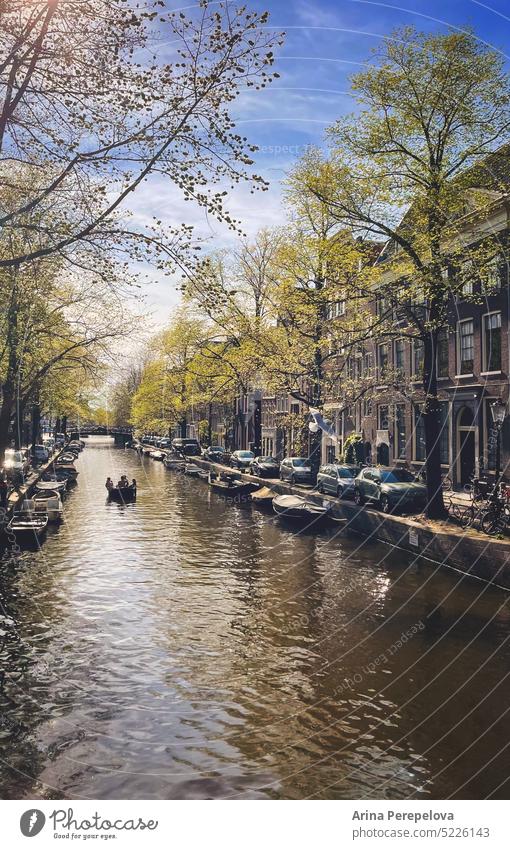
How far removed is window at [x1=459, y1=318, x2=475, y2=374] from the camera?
107 feet

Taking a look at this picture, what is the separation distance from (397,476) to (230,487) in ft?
58.7

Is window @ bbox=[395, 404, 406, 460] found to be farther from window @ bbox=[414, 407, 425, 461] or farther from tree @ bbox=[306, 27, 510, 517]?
tree @ bbox=[306, 27, 510, 517]

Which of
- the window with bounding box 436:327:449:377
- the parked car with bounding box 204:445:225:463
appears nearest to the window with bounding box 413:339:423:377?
the window with bounding box 436:327:449:377

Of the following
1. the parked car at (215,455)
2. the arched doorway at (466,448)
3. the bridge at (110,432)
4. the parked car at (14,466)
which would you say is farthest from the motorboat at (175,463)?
the bridge at (110,432)

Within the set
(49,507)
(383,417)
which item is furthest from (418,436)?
(49,507)

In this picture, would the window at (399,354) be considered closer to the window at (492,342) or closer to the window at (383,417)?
the window at (383,417)

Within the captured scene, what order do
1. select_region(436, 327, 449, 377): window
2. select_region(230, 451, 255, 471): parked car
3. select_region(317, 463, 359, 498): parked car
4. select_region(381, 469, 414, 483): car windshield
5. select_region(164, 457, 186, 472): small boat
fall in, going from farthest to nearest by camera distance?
select_region(164, 457, 186, 472): small boat, select_region(230, 451, 255, 471): parked car, select_region(436, 327, 449, 377): window, select_region(317, 463, 359, 498): parked car, select_region(381, 469, 414, 483): car windshield

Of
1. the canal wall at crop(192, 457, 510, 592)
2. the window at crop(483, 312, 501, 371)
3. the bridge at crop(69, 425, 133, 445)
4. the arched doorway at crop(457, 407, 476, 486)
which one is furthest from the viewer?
the bridge at crop(69, 425, 133, 445)

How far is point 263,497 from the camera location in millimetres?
39312

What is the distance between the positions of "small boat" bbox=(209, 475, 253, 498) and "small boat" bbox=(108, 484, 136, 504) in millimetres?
6381

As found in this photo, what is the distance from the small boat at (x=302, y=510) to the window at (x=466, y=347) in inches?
387

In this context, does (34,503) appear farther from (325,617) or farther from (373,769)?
(373,769)

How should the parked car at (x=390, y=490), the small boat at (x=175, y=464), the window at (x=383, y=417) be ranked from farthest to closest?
the small boat at (x=175, y=464) → the window at (x=383, y=417) → the parked car at (x=390, y=490)

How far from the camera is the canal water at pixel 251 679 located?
9492mm
